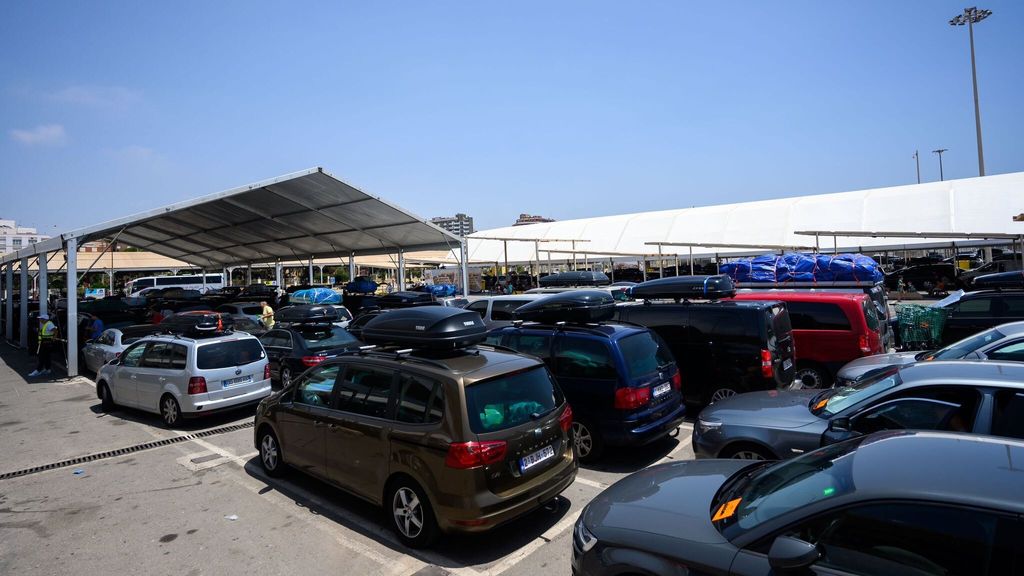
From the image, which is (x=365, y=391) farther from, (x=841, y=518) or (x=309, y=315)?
(x=309, y=315)

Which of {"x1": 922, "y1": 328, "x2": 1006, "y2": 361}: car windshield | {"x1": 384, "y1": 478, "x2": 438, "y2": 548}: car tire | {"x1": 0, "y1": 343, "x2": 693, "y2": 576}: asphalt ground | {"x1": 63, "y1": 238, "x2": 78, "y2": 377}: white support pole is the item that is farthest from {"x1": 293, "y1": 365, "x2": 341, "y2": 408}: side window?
{"x1": 63, "y1": 238, "x2": 78, "y2": 377}: white support pole

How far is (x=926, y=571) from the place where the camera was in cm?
216

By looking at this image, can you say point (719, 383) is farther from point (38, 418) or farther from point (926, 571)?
point (38, 418)

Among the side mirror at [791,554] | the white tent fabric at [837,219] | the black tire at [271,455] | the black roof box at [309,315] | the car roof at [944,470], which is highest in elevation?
the white tent fabric at [837,219]

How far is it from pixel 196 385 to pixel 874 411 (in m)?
8.95

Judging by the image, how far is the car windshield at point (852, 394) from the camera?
15.6 feet

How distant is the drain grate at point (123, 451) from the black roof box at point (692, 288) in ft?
23.4

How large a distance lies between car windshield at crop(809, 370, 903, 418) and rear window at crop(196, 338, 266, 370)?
8430 millimetres

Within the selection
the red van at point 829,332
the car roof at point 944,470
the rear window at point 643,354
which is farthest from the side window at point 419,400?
the red van at point 829,332

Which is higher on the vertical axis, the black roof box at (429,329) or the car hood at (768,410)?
the black roof box at (429,329)

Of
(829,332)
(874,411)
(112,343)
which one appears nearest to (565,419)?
(874,411)

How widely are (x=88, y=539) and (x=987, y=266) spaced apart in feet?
117

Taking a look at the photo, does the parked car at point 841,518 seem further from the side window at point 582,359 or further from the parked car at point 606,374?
the side window at point 582,359

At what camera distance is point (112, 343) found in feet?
42.8
